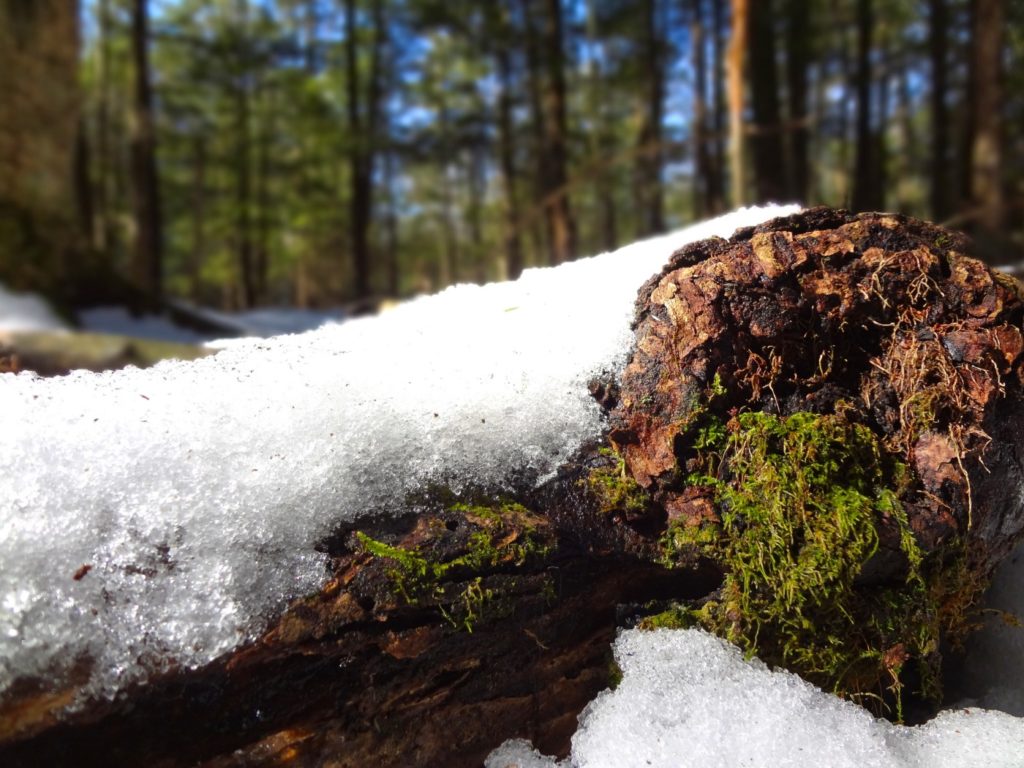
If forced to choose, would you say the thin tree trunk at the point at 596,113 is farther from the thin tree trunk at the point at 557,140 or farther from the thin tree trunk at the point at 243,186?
the thin tree trunk at the point at 243,186

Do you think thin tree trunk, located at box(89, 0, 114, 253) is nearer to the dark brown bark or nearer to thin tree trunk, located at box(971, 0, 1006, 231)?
the dark brown bark

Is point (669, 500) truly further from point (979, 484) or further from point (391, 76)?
point (391, 76)

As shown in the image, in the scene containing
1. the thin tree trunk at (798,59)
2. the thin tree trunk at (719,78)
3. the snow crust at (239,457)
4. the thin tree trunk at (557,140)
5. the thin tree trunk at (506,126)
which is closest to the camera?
the snow crust at (239,457)

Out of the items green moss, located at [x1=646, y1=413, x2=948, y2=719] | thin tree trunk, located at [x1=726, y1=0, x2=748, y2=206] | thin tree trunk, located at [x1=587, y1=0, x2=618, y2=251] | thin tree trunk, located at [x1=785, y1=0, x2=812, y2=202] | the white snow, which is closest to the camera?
green moss, located at [x1=646, y1=413, x2=948, y2=719]

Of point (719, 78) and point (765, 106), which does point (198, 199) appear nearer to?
point (719, 78)

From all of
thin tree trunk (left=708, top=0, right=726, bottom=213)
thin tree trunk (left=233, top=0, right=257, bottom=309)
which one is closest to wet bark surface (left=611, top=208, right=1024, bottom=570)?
thin tree trunk (left=708, top=0, right=726, bottom=213)

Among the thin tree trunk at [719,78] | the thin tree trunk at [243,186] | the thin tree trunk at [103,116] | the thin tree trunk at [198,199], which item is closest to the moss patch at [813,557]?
the thin tree trunk at [719,78]

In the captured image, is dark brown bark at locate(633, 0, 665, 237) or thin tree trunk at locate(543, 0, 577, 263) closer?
thin tree trunk at locate(543, 0, 577, 263)
